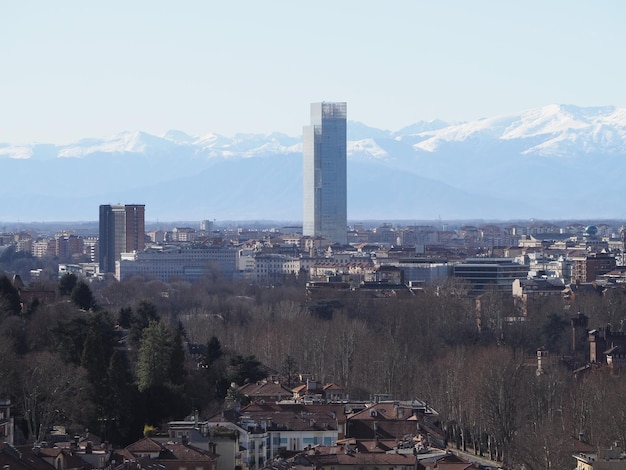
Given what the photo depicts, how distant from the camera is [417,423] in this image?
1939 inches

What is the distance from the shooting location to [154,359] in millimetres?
53281

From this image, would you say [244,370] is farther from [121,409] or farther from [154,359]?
[121,409]

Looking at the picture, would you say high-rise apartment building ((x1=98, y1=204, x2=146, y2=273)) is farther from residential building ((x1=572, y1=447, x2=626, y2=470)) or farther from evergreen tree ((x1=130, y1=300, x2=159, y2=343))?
residential building ((x1=572, y1=447, x2=626, y2=470))

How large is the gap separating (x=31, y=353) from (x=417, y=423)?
427 inches

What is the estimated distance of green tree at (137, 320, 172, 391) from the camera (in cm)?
5219

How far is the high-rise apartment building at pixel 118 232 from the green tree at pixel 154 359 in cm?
10712

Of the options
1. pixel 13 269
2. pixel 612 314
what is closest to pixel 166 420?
pixel 612 314

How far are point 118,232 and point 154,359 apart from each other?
→ 117878 mm

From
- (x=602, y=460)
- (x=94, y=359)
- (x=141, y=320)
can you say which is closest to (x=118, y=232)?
(x=141, y=320)

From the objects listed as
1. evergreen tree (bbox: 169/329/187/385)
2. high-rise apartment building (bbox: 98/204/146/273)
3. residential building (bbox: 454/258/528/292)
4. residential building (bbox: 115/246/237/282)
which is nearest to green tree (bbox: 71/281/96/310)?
evergreen tree (bbox: 169/329/187/385)

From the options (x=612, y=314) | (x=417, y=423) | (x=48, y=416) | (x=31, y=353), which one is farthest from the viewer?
(x=612, y=314)

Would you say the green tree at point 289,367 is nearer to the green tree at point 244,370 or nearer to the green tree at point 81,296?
the green tree at point 244,370

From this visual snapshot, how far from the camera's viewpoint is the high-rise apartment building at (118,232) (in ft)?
541

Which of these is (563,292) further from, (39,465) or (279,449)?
(39,465)
